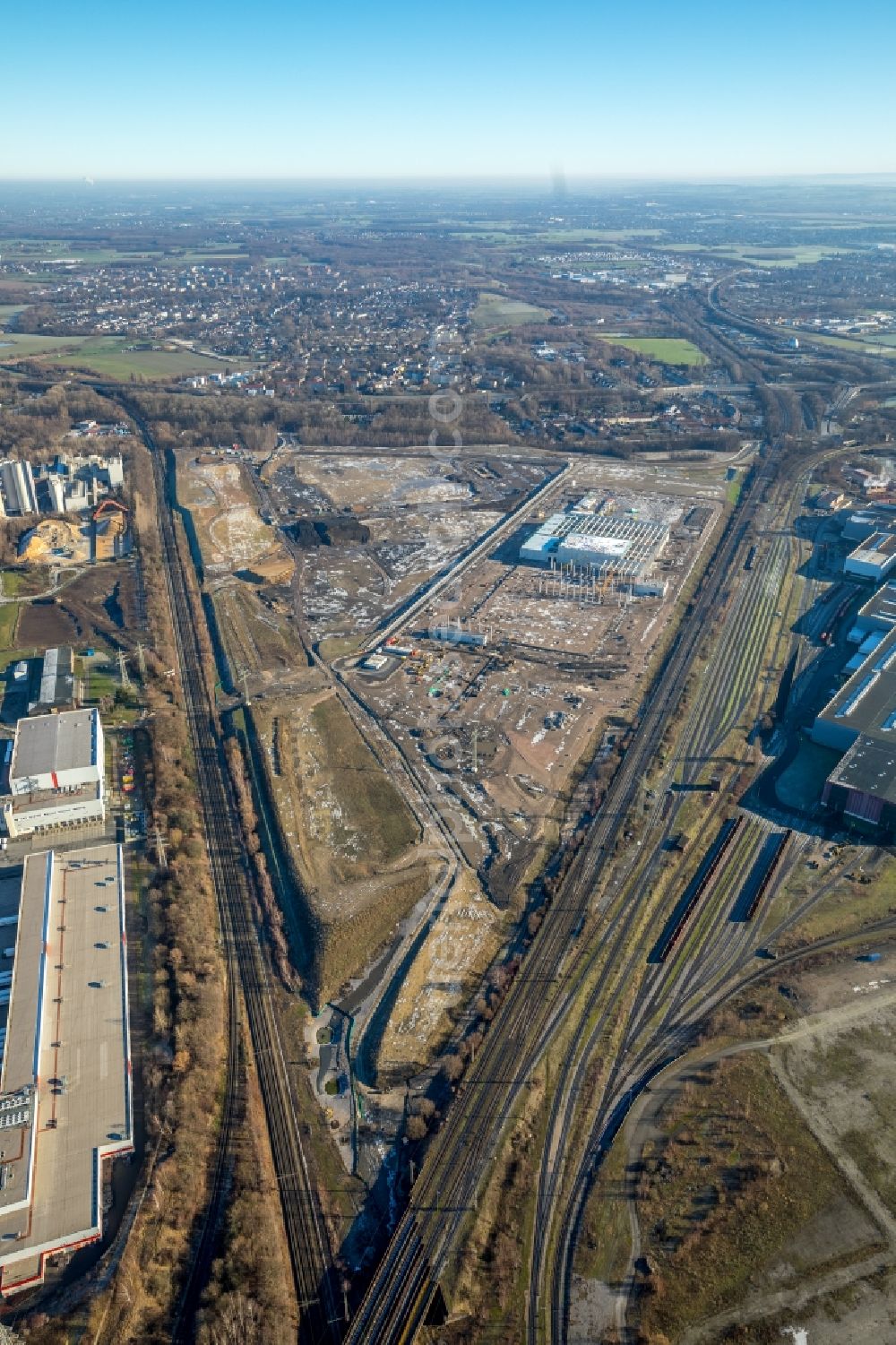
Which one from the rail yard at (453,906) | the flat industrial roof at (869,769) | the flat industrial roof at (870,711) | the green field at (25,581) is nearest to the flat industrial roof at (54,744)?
the rail yard at (453,906)

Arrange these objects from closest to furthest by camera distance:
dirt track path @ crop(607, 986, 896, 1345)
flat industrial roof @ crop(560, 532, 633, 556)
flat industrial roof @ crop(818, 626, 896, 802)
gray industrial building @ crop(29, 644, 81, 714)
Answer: dirt track path @ crop(607, 986, 896, 1345) < flat industrial roof @ crop(818, 626, 896, 802) < gray industrial building @ crop(29, 644, 81, 714) < flat industrial roof @ crop(560, 532, 633, 556)

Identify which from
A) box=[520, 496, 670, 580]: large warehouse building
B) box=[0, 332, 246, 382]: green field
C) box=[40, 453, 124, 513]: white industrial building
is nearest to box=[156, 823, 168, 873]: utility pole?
box=[520, 496, 670, 580]: large warehouse building

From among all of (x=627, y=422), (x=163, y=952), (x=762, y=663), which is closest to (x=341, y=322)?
(x=627, y=422)

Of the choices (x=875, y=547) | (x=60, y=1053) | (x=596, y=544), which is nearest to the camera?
(x=60, y=1053)

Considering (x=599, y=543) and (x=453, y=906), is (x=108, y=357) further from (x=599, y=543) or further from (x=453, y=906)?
(x=453, y=906)

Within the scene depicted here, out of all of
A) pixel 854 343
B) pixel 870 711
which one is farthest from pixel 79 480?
pixel 854 343

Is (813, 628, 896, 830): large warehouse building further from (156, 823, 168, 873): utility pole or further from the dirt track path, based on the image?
(156, 823, 168, 873): utility pole

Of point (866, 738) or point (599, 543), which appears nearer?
point (866, 738)

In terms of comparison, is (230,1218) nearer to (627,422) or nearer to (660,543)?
(660,543)
